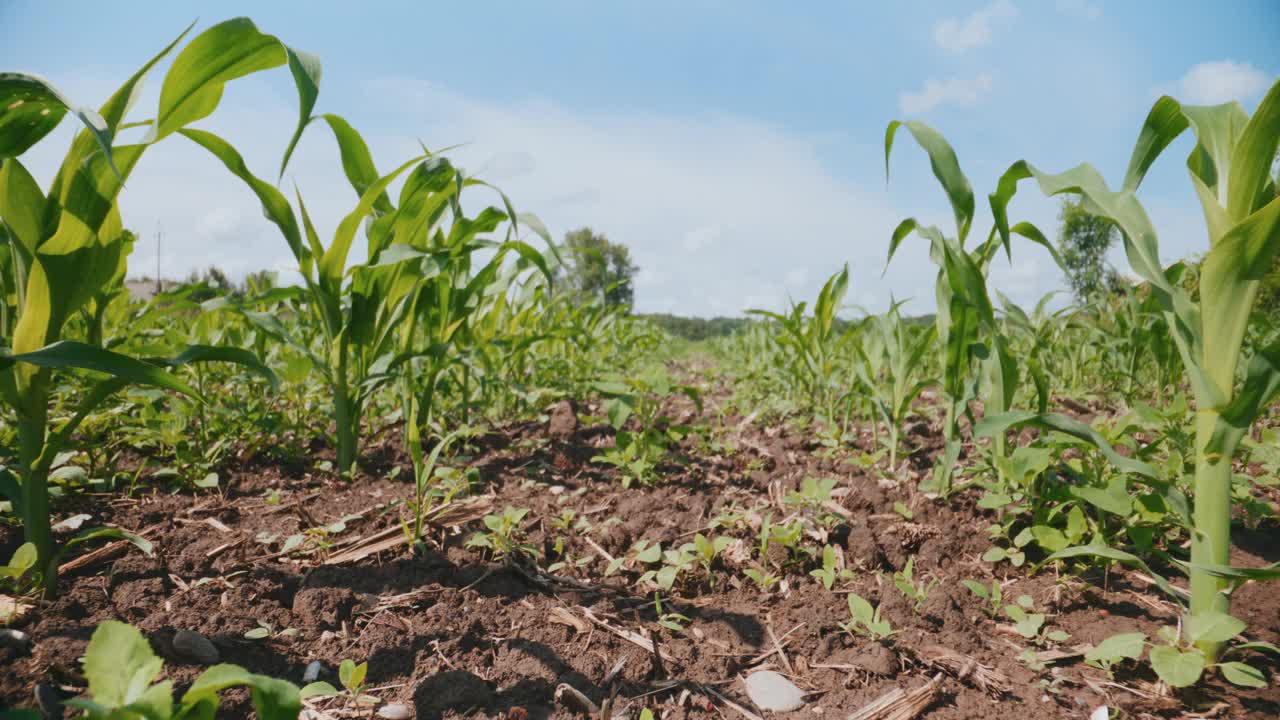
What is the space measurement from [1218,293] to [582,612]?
1.48m

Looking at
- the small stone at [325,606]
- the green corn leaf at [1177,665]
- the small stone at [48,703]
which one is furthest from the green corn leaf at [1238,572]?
the small stone at [48,703]

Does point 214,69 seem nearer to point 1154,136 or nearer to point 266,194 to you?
point 266,194

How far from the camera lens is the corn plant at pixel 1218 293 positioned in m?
1.14

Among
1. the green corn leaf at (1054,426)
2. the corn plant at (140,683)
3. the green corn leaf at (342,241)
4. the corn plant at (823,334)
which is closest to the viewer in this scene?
the corn plant at (140,683)

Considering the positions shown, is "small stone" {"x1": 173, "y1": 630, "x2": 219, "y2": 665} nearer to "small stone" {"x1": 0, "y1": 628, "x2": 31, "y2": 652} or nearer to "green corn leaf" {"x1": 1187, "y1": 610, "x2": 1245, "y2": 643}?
"small stone" {"x1": 0, "y1": 628, "x2": 31, "y2": 652}

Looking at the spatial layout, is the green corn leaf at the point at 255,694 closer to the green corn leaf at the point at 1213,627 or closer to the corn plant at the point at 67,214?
A: the corn plant at the point at 67,214

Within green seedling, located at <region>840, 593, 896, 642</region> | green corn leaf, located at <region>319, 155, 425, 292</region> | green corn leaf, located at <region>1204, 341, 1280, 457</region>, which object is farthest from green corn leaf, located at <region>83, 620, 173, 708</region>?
green corn leaf, located at <region>1204, 341, 1280, 457</region>

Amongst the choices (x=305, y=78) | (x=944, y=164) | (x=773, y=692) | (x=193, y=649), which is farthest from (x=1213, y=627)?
(x=305, y=78)

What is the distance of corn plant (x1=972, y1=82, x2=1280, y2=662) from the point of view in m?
1.14

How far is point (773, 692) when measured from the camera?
4.06 feet

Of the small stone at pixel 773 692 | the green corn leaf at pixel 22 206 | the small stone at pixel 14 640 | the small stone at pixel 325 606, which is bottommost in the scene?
the small stone at pixel 773 692

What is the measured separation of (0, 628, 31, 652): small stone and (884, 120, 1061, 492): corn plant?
7.18 ft

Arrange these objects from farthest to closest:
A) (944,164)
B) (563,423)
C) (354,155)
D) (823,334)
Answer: (823,334) < (563,423) < (354,155) < (944,164)

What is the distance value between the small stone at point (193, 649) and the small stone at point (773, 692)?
106cm
